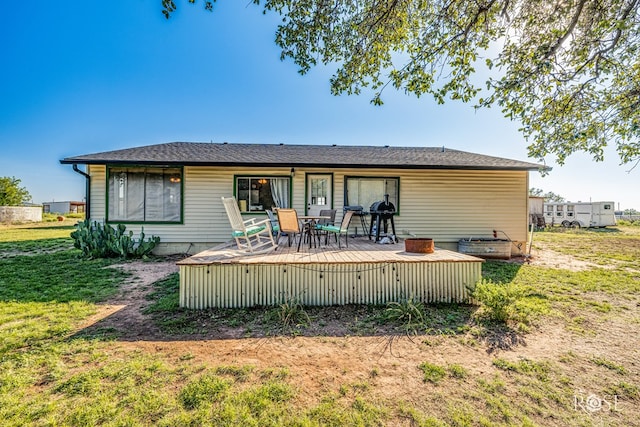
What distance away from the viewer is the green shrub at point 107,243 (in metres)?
7.20

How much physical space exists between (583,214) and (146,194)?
2666 cm

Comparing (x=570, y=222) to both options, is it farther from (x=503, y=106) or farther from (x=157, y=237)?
(x=157, y=237)

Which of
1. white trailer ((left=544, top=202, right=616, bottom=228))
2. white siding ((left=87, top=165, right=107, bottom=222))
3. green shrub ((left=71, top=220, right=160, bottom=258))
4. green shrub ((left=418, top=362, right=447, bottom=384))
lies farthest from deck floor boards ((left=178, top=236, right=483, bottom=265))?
white trailer ((left=544, top=202, right=616, bottom=228))

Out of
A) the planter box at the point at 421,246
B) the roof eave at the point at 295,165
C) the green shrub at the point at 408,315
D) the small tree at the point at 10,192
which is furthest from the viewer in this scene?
the small tree at the point at 10,192

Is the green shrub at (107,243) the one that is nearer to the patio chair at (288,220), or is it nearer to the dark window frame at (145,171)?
the dark window frame at (145,171)

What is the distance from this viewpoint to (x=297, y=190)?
8133 mm

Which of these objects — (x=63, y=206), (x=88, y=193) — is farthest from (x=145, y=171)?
(x=63, y=206)

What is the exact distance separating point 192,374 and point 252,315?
4.48 feet

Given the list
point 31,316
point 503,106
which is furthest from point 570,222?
point 31,316

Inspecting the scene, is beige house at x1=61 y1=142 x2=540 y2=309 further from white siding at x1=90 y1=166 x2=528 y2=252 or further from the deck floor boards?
the deck floor boards

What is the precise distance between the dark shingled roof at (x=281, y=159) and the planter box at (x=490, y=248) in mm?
2163

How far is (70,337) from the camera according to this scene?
2.98 metres

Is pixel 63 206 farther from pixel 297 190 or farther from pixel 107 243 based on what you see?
pixel 297 190

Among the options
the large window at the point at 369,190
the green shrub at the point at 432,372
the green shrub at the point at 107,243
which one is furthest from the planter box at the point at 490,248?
the green shrub at the point at 107,243
